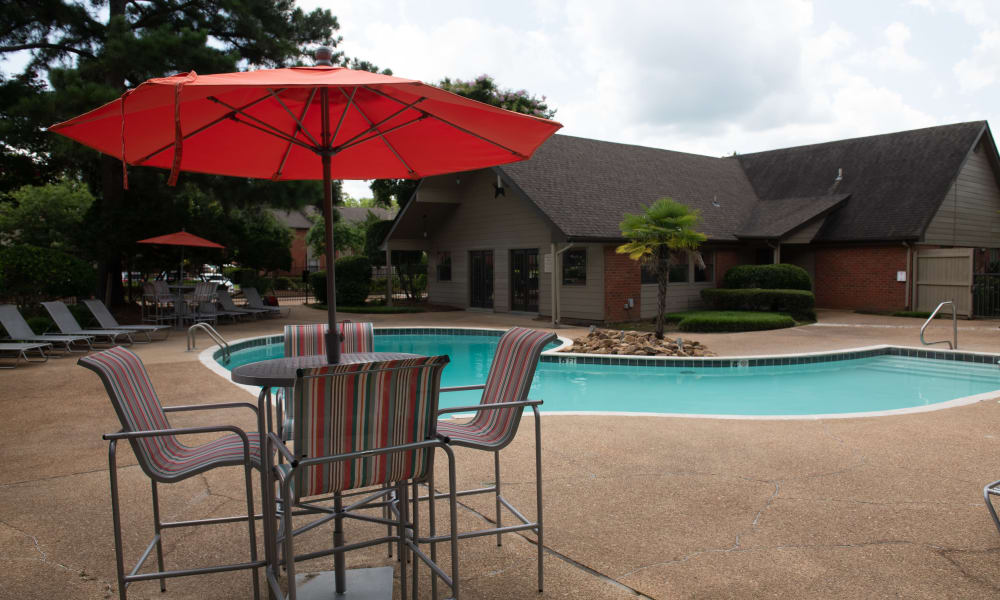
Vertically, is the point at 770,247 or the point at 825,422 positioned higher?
the point at 770,247

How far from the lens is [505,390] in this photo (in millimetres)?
3316

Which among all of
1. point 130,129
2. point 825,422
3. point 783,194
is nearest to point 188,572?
point 130,129

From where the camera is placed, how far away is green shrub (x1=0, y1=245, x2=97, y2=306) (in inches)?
481

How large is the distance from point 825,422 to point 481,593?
4.15 m

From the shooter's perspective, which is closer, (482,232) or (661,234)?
(661,234)

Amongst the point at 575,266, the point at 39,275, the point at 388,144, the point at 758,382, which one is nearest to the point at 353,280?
the point at 575,266

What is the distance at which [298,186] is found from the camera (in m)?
16.2

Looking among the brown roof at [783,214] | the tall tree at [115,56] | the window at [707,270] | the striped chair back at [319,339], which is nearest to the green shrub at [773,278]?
the window at [707,270]

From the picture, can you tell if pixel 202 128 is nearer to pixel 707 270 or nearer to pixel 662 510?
pixel 662 510

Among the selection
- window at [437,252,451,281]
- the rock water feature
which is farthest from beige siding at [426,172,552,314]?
the rock water feature

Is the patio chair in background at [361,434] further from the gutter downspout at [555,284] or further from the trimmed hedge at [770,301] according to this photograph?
the trimmed hedge at [770,301]

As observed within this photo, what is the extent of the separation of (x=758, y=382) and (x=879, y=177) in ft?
44.8

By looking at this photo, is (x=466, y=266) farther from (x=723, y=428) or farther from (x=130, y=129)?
(x=130, y=129)

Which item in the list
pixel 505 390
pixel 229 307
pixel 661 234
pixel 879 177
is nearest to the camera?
pixel 505 390
